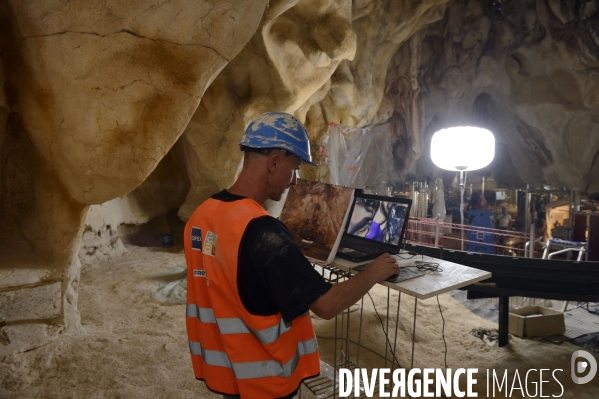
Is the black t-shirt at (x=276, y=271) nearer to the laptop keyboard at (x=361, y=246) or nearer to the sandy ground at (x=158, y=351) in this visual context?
the laptop keyboard at (x=361, y=246)

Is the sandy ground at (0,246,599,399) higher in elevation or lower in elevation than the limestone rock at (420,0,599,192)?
lower

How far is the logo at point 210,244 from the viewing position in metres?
1.41

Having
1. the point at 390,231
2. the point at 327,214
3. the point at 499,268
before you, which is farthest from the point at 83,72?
the point at 499,268

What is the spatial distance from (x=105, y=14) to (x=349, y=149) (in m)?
5.59

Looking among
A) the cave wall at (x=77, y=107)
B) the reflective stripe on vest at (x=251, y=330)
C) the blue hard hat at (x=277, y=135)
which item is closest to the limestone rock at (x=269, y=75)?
the cave wall at (x=77, y=107)

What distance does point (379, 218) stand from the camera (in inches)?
87.4

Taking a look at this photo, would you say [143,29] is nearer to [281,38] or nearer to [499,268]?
[281,38]

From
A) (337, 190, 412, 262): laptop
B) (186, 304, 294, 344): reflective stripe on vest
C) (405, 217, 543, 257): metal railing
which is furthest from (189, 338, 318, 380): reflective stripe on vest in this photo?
(405, 217, 543, 257): metal railing

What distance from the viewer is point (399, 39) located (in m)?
8.50

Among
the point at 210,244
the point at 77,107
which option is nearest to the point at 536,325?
the point at 210,244

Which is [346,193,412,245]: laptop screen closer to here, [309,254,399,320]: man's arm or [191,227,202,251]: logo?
[309,254,399,320]: man's arm

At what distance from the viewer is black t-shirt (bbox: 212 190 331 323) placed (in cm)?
124

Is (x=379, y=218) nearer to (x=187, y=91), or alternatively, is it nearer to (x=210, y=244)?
(x=210, y=244)

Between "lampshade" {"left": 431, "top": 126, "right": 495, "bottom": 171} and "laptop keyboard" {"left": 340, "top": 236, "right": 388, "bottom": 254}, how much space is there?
10.1 feet
